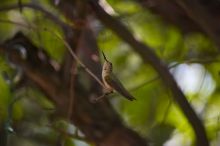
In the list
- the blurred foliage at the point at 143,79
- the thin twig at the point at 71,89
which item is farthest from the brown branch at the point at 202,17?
the thin twig at the point at 71,89

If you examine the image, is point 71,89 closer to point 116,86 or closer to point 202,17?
point 202,17

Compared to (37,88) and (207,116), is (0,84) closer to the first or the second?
(37,88)

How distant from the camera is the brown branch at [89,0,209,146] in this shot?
2.75 ft

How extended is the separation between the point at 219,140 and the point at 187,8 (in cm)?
25

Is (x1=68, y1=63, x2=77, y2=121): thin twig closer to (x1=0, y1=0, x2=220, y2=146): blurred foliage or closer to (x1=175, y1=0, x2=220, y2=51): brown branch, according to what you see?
(x1=0, y1=0, x2=220, y2=146): blurred foliage

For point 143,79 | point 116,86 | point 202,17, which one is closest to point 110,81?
point 116,86

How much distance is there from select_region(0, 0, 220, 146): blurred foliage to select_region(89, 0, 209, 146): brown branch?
0.10 ft

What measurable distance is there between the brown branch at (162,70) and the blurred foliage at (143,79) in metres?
0.03

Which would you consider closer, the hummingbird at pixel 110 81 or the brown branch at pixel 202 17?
the hummingbird at pixel 110 81

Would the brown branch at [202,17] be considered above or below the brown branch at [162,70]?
above

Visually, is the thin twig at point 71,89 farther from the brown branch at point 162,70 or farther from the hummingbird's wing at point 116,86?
the hummingbird's wing at point 116,86

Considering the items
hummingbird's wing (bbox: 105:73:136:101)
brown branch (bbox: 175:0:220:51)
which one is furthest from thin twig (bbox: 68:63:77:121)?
hummingbird's wing (bbox: 105:73:136:101)

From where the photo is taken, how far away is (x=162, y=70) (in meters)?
0.86

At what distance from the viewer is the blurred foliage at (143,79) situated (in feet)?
2.88
